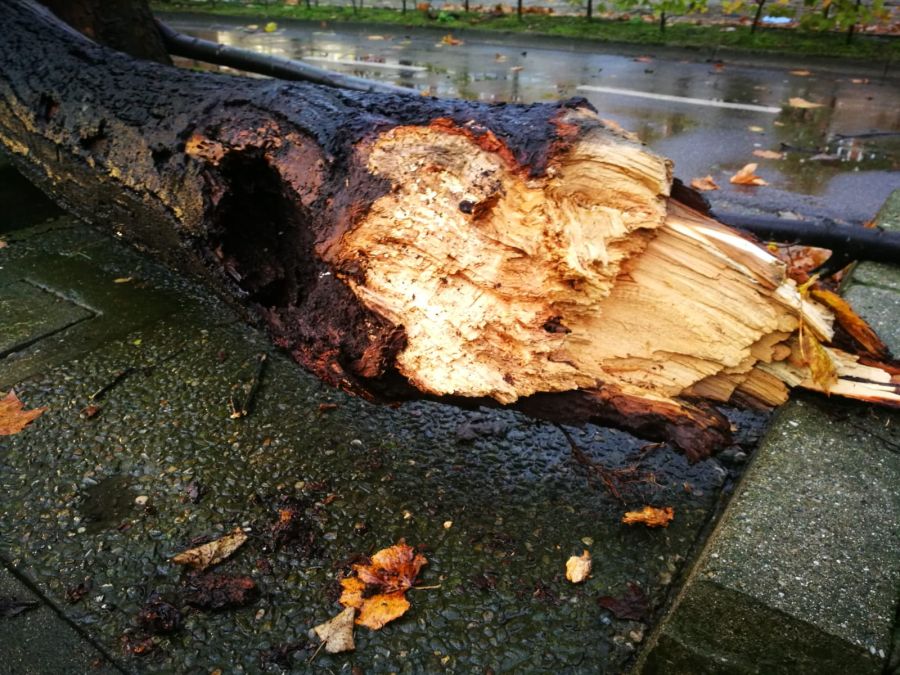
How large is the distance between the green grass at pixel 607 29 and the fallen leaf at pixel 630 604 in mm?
7598

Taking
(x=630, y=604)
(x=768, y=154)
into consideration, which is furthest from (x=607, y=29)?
(x=630, y=604)

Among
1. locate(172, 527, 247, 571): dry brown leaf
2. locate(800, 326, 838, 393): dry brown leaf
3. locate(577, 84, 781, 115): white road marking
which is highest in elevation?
locate(800, 326, 838, 393): dry brown leaf

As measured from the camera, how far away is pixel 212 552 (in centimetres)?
194

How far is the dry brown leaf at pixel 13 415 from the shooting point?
238 centimetres

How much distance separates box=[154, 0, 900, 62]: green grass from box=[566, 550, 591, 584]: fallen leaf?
298 inches

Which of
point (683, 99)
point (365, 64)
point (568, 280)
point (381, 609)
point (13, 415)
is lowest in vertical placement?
point (381, 609)

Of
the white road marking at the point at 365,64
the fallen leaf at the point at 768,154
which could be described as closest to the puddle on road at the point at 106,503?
the fallen leaf at the point at 768,154

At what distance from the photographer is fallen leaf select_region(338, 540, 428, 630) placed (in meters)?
1.79

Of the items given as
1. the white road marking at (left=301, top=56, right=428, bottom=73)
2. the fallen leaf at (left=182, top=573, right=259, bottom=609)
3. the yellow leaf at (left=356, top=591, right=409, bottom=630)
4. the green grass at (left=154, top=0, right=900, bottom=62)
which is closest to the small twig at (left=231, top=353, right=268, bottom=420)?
the fallen leaf at (left=182, top=573, right=259, bottom=609)

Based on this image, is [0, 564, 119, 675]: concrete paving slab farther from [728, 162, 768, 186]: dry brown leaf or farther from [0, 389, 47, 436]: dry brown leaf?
[728, 162, 768, 186]: dry brown leaf

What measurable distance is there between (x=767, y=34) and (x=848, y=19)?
1.27 m

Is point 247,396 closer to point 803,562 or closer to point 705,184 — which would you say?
point 803,562

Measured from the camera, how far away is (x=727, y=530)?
168 centimetres

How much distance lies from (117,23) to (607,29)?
263 inches
